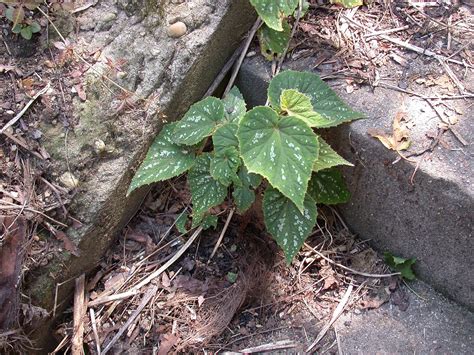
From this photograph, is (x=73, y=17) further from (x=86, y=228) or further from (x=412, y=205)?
(x=412, y=205)

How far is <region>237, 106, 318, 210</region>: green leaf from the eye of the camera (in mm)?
1712

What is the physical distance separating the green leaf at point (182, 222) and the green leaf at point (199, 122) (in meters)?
0.33

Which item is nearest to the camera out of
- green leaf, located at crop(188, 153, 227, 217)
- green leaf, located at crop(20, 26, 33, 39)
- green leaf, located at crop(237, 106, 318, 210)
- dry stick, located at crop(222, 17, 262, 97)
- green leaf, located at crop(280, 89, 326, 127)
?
green leaf, located at crop(237, 106, 318, 210)

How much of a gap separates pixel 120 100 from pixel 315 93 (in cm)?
71

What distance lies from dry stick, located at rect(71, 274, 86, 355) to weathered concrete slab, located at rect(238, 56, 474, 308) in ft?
3.43

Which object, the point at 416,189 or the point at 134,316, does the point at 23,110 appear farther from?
the point at 416,189

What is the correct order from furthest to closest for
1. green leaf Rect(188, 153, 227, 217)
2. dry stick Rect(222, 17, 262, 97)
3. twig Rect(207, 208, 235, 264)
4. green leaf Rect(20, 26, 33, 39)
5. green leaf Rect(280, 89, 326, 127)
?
dry stick Rect(222, 17, 262, 97)
twig Rect(207, 208, 235, 264)
green leaf Rect(20, 26, 33, 39)
green leaf Rect(188, 153, 227, 217)
green leaf Rect(280, 89, 326, 127)

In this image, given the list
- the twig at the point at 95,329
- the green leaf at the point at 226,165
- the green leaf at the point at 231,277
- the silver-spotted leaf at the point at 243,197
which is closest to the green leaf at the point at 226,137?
the green leaf at the point at 226,165

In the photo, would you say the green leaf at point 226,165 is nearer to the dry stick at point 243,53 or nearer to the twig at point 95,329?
the dry stick at point 243,53

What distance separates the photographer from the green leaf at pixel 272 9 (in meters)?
2.01

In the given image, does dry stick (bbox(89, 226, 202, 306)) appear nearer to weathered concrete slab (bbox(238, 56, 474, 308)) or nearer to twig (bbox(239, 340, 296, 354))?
twig (bbox(239, 340, 296, 354))

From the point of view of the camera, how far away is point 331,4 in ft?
7.54

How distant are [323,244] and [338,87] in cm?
60

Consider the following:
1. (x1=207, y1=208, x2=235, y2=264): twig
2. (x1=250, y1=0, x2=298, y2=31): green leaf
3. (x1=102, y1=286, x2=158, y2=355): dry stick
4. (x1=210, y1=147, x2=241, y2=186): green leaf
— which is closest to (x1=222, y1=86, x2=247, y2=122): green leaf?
(x1=210, y1=147, x2=241, y2=186): green leaf
